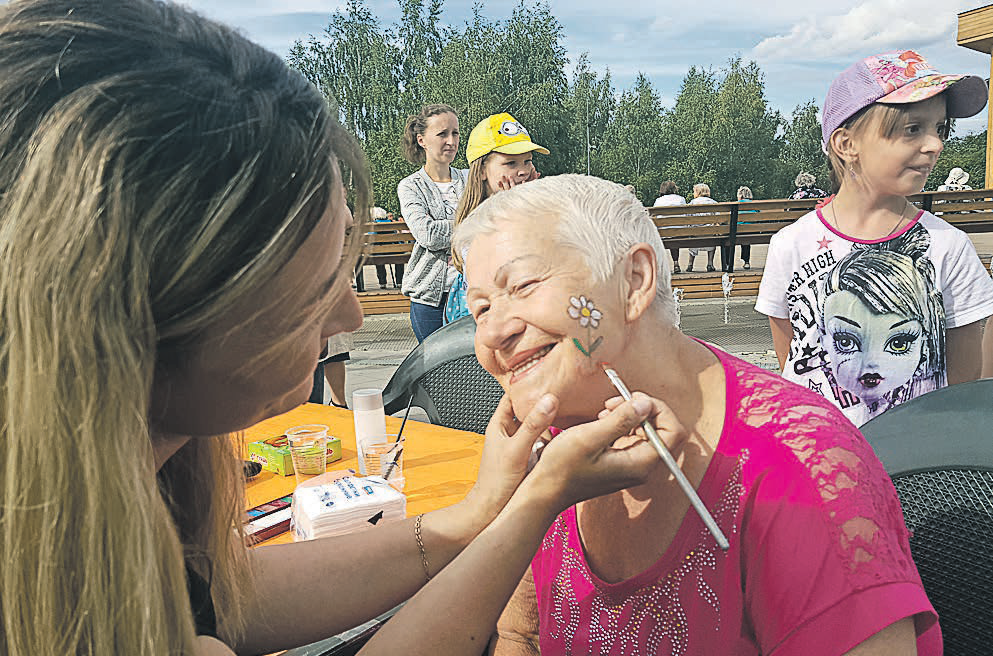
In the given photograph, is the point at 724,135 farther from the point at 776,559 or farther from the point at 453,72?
the point at 776,559

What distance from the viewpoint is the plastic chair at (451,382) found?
298 cm

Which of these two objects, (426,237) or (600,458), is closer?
(600,458)

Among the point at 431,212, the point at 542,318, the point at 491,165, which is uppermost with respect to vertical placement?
the point at 491,165

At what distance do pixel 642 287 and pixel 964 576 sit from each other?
848 mm

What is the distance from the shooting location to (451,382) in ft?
10.1

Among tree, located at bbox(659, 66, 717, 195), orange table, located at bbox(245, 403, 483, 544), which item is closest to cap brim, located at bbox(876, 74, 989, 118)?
orange table, located at bbox(245, 403, 483, 544)

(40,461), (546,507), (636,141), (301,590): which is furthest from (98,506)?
(636,141)

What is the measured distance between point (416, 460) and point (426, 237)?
7.36 ft

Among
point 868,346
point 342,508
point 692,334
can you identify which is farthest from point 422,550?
point 692,334

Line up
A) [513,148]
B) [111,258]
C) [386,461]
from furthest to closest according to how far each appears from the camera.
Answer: [513,148] < [386,461] < [111,258]

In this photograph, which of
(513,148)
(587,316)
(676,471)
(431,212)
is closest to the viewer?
(676,471)

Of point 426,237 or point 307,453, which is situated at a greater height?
point 426,237

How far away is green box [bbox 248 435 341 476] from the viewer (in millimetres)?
2400

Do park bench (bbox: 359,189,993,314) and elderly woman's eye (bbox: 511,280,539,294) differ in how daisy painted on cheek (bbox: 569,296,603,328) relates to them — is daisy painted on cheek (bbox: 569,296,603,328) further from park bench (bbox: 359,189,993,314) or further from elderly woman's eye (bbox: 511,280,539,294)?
park bench (bbox: 359,189,993,314)
